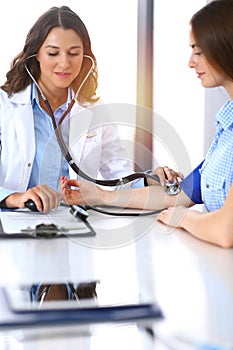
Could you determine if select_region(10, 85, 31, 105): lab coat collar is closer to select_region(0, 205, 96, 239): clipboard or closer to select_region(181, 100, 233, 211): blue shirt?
select_region(0, 205, 96, 239): clipboard

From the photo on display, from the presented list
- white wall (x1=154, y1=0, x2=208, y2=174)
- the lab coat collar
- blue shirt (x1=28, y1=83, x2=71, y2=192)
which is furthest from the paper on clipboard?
white wall (x1=154, y1=0, x2=208, y2=174)

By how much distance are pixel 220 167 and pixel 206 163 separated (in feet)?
0.32

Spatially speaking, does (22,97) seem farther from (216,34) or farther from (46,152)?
(216,34)

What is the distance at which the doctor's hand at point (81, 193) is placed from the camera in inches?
63.7

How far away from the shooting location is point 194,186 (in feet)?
5.45

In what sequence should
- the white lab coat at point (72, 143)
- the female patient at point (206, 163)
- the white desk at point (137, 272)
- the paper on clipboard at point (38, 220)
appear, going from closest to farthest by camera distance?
the white desk at point (137, 272), the paper on clipboard at point (38, 220), the female patient at point (206, 163), the white lab coat at point (72, 143)

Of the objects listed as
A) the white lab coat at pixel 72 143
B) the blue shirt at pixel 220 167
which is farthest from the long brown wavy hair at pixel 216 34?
the white lab coat at pixel 72 143

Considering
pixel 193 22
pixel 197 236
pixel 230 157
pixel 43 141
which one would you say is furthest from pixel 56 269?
pixel 43 141

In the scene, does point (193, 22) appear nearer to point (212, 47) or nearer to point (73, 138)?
point (212, 47)

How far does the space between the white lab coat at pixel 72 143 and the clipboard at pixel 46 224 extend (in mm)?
229

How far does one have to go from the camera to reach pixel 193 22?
149 cm

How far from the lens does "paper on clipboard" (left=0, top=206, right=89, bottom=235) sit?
1.33 meters

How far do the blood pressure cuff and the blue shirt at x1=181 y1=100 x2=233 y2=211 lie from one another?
24mm

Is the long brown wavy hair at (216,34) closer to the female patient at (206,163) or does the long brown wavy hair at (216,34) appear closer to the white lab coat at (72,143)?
the female patient at (206,163)
